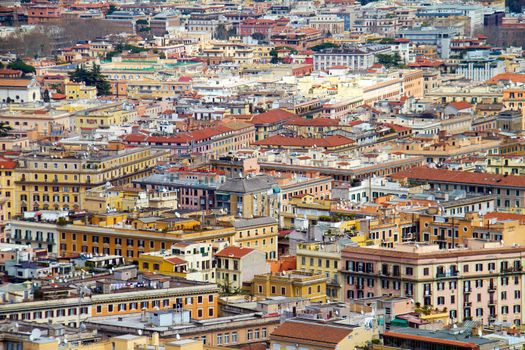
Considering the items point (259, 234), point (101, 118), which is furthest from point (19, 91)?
point (259, 234)

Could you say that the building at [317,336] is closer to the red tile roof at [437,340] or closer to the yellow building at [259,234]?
the red tile roof at [437,340]

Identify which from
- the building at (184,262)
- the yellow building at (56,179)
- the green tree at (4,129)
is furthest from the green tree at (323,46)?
the building at (184,262)

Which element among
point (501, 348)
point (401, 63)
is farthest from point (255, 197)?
point (401, 63)

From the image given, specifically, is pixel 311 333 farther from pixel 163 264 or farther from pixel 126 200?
pixel 126 200

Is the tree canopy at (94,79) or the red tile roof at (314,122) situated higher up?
the red tile roof at (314,122)

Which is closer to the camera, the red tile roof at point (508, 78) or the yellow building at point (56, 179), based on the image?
the yellow building at point (56, 179)

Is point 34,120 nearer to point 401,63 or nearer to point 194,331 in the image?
point 401,63
